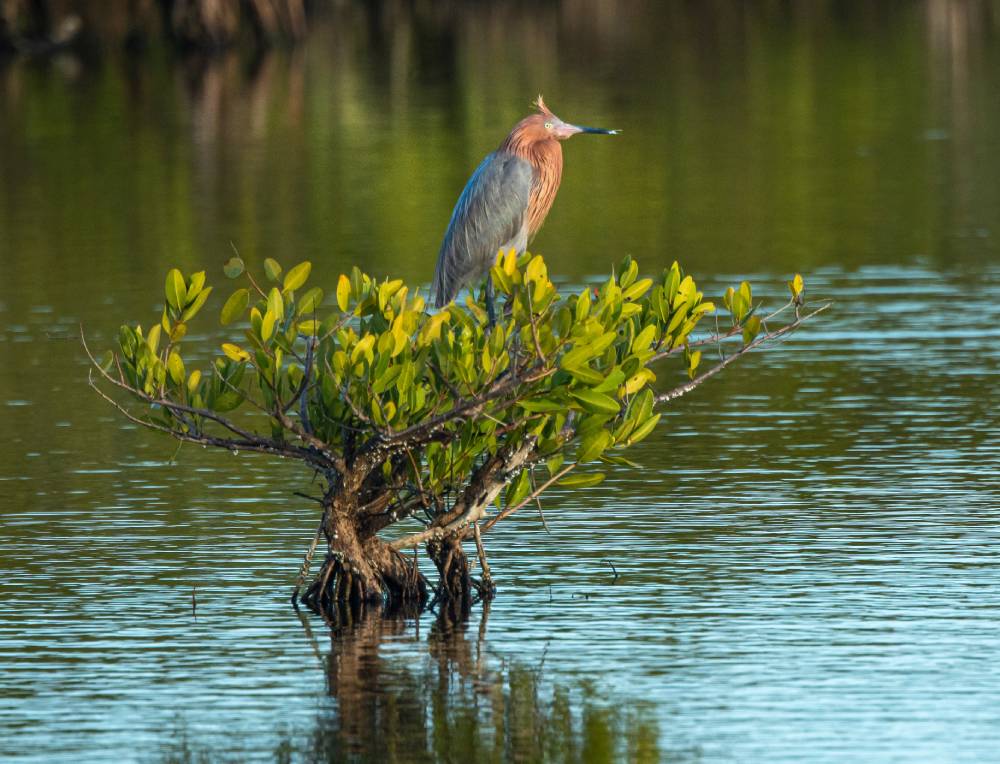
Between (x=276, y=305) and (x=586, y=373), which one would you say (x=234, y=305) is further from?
(x=586, y=373)

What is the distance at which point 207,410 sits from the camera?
1061 cm

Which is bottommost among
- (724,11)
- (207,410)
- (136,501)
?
(724,11)

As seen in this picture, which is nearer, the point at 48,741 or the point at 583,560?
the point at 48,741

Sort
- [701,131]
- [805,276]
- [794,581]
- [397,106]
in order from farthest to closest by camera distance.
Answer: [397,106] < [701,131] < [805,276] < [794,581]

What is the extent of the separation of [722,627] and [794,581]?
3.15 ft

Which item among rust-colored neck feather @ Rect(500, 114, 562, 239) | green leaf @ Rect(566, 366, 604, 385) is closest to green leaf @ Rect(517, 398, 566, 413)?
green leaf @ Rect(566, 366, 604, 385)

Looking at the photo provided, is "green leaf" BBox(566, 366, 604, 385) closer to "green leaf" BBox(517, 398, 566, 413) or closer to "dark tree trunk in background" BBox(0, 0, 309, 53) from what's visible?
"green leaf" BBox(517, 398, 566, 413)

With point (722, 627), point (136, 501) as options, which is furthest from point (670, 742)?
point (136, 501)

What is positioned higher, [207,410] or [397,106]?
[207,410]

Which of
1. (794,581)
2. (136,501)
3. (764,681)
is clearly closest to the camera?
(764,681)

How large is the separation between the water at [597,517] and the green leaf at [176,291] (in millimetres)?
1422

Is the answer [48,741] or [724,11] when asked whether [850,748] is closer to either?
[48,741]

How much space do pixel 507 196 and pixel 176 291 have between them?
2.25m

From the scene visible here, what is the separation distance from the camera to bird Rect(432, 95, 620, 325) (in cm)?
1219
